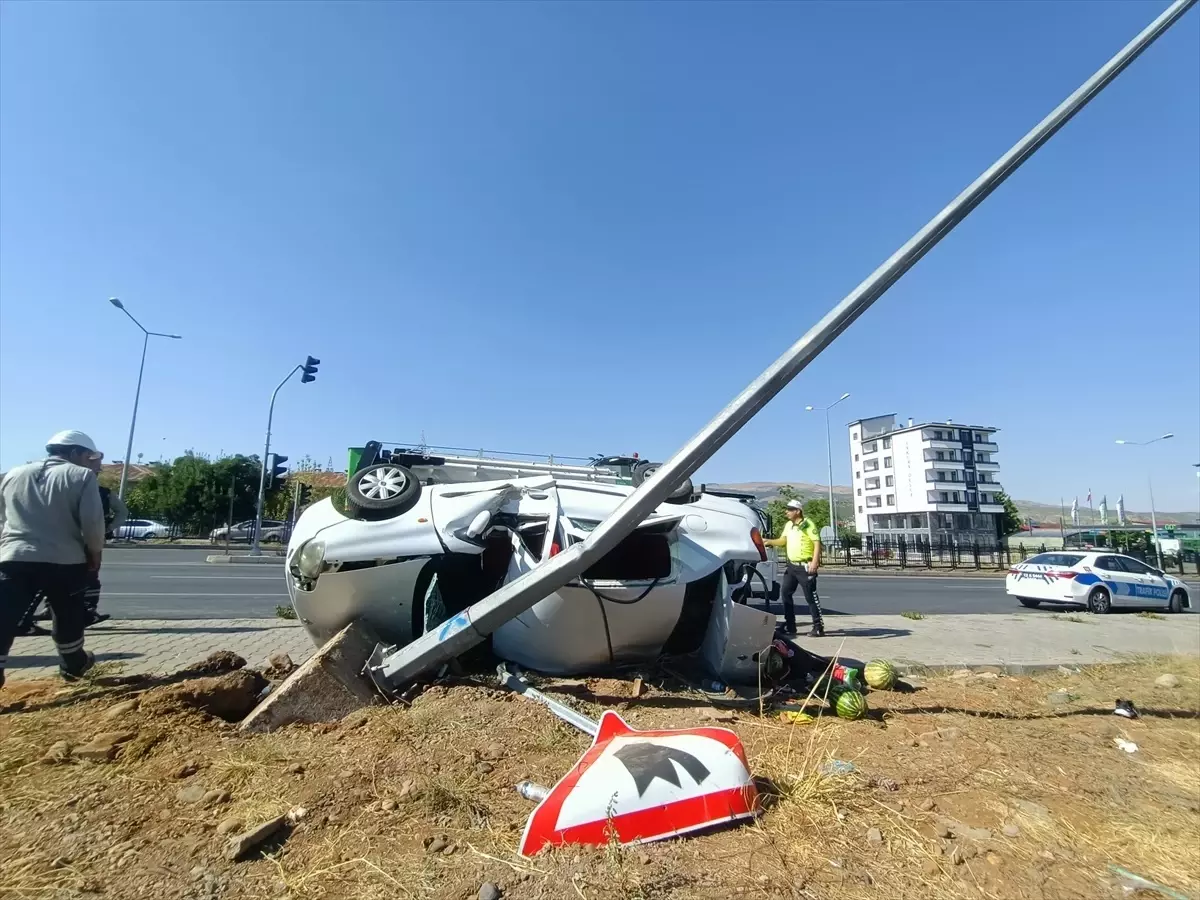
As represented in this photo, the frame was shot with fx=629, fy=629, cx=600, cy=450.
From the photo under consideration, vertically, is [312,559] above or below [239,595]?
above

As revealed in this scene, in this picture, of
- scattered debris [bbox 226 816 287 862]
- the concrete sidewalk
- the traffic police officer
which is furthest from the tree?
scattered debris [bbox 226 816 287 862]

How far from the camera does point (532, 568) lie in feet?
14.2

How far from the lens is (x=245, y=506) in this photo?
4569 centimetres

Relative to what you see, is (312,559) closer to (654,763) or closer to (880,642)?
(654,763)

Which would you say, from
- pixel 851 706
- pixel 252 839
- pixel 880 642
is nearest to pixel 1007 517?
pixel 880 642

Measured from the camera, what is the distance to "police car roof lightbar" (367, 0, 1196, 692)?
3666 mm

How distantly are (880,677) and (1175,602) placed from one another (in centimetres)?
1631

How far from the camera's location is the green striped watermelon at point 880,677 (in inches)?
212

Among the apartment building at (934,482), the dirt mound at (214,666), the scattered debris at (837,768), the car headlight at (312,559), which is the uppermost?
the apartment building at (934,482)

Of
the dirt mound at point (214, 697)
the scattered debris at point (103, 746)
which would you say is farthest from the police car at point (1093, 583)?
the scattered debris at point (103, 746)

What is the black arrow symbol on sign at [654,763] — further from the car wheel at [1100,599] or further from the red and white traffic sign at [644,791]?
the car wheel at [1100,599]

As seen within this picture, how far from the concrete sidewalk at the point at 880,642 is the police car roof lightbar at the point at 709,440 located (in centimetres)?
269

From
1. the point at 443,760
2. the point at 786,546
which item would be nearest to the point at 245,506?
the point at 786,546

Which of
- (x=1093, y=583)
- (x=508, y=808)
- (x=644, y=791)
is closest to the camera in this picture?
(x=644, y=791)
